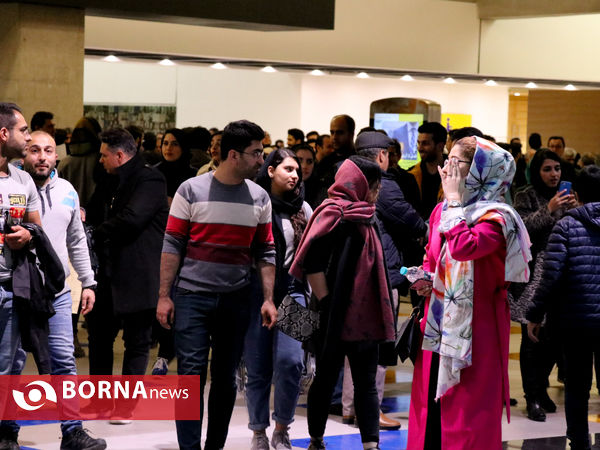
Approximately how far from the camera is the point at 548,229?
768cm

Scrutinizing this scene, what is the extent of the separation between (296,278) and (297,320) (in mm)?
253

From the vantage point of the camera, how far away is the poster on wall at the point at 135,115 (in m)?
21.0

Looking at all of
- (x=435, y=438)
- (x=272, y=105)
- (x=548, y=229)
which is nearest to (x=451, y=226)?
(x=435, y=438)

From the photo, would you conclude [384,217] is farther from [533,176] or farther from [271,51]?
[271,51]

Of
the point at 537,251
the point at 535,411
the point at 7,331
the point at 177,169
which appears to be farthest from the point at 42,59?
the point at 535,411

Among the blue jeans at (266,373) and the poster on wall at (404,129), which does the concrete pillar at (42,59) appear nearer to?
the blue jeans at (266,373)

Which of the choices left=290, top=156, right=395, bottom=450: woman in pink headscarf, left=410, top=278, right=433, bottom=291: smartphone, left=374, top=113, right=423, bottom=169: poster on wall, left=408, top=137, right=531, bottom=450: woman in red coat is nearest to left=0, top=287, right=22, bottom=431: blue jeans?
left=290, top=156, right=395, bottom=450: woman in pink headscarf

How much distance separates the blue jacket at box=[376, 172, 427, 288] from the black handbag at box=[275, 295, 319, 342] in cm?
104

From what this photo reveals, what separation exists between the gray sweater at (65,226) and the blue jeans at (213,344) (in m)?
0.95

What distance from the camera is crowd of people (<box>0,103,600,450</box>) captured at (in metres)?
4.96

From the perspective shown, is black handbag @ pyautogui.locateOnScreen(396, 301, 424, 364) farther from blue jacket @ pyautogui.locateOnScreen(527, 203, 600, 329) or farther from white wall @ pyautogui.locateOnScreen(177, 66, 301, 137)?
white wall @ pyautogui.locateOnScreen(177, 66, 301, 137)

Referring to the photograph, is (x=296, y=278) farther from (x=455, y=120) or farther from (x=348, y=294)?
(x=455, y=120)

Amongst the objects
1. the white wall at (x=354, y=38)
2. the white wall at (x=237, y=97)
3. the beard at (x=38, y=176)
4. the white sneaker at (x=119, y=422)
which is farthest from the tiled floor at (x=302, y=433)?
the white wall at (x=237, y=97)

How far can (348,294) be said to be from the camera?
19.6ft
